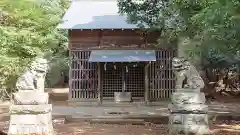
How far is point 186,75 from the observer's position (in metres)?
9.25

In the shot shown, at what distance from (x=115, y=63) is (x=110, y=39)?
1.52 m

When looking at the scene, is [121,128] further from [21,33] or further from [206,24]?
[206,24]

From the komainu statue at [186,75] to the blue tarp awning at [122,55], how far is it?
8677 mm

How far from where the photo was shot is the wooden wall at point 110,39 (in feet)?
64.4

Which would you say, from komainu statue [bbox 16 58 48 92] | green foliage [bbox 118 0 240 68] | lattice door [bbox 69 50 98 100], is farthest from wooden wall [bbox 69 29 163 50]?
komainu statue [bbox 16 58 48 92]

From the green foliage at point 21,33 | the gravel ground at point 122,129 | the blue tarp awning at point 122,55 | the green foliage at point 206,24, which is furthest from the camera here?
the blue tarp awning at point 122,55

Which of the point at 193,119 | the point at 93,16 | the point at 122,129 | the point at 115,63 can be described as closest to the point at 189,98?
the point at 193,119

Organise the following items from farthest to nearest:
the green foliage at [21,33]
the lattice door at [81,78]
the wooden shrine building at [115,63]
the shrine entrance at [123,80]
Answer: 1. the shrine entrance at [123,80]
2. the lattice door at [81,78]
3. the wooden shrine building at [115,63]
4. the green foliage at [21,33]

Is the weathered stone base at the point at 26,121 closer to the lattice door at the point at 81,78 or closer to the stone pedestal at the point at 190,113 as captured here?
the stone pedestal at the point at 190,113

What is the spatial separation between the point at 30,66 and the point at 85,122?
3530mm

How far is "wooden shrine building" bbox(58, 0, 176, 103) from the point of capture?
18750mm

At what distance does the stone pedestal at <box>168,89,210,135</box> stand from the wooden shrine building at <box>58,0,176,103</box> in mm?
9017

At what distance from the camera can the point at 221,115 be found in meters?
13.1

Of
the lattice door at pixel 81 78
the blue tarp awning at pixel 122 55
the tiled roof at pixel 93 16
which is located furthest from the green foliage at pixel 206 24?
the lattice door at pixel 81 78
